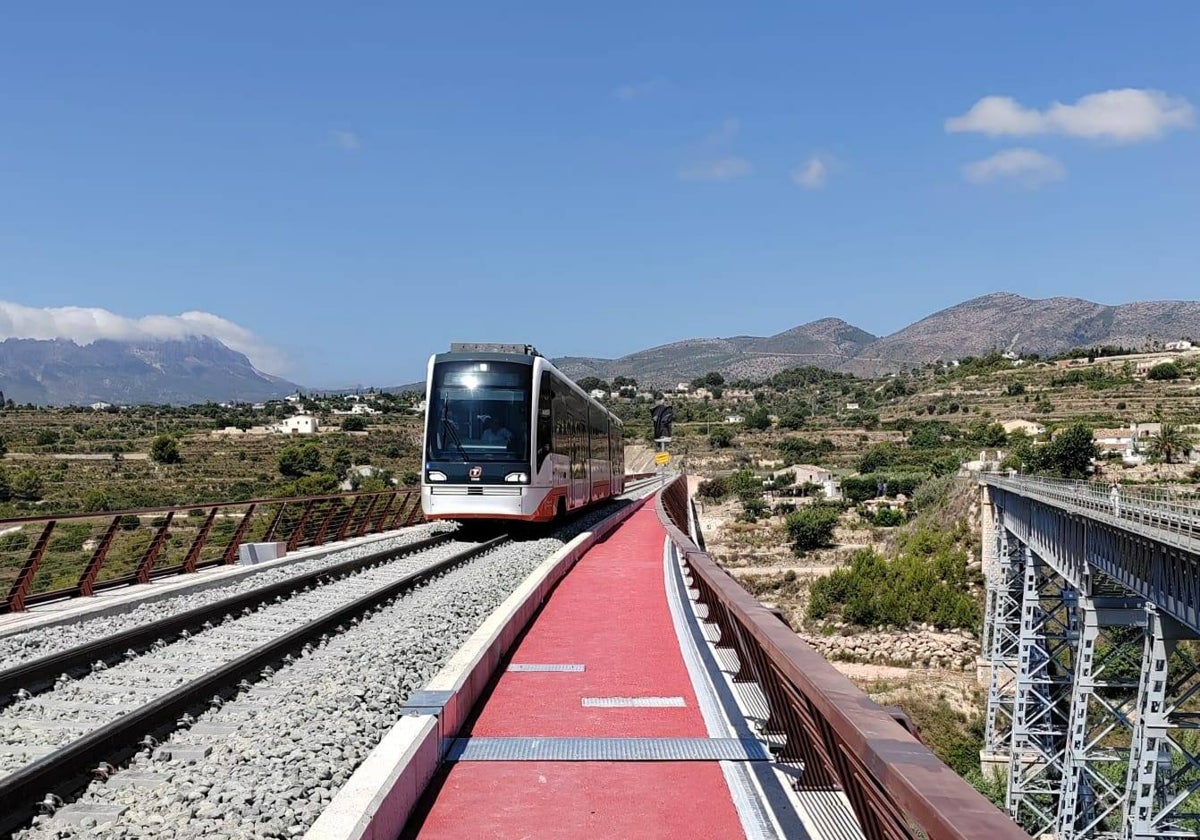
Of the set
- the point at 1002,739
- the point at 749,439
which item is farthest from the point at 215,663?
the point at 749,439

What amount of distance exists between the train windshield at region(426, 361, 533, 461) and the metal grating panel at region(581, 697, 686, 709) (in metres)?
13.1

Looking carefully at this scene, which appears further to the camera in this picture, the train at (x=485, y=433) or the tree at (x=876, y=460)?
the tree at (x=876, y=460)

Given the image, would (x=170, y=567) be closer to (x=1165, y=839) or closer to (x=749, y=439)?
(x=1165, y=839)

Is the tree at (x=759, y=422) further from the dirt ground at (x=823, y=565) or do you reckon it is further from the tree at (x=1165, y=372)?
the tree at (x=1165, y=372)

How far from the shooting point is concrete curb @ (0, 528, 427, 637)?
37.3 ft

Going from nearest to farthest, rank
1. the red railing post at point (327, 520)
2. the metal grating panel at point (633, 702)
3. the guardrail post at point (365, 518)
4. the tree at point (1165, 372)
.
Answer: the metal grating panel at point (633, 702), the red railing post at point (327, 520), the guardrail post at point (365, 518), the tree at point (1165, 372)

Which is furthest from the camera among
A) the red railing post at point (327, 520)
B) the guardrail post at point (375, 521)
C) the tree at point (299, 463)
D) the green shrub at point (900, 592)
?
the tree at point (299, 463)

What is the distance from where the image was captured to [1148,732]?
21422 mm

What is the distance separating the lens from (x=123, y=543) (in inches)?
642

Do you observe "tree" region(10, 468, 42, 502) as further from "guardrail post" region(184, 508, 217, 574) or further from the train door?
"guardrail post" region(184, 508, 217, 574)

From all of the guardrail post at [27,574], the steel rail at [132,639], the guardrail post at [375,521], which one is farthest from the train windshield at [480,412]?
the guardrail post at [27,574]

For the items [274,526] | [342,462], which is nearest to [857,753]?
[274,526]

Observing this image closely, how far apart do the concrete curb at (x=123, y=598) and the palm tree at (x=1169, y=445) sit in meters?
70.8

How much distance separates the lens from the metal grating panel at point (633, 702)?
7469 mm
